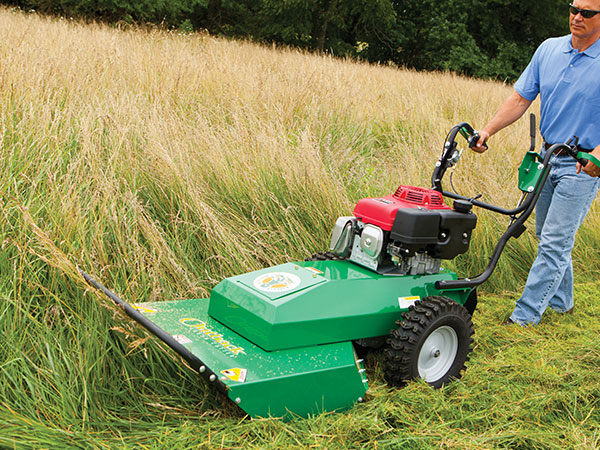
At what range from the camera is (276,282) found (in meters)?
2.57

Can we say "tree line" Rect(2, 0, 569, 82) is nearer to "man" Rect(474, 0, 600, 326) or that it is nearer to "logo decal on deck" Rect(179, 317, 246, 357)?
"man" Rect(474, 0, 600, 326)

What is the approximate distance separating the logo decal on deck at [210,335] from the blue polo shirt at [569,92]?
2.35 meters

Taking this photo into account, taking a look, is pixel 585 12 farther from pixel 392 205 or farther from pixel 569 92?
pixel 392 205

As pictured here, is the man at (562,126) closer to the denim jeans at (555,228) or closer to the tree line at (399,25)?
the denim jeans at (555,228)

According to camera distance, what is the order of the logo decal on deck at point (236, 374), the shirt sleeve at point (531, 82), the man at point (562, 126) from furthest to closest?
the shirt sleeve at point (531, 82)
the man at point (562, 126)
the logo decal on deck at point (236, 374)

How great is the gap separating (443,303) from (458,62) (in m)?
20.6

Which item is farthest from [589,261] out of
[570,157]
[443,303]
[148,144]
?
[148,144]

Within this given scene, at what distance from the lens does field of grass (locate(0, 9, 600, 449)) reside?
2.22m

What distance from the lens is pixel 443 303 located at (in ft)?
8.80

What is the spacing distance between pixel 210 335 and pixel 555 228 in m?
2.24

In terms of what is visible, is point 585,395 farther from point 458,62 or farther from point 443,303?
point 458,62

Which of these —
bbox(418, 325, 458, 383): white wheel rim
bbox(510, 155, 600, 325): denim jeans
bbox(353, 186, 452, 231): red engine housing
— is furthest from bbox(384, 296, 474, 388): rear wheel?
bbox(510, 155, 600, 325): denim jeans

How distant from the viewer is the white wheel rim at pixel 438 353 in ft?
9.00

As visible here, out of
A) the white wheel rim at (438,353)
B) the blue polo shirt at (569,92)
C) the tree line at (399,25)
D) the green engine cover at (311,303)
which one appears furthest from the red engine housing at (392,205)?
the tree line at (399,25)
